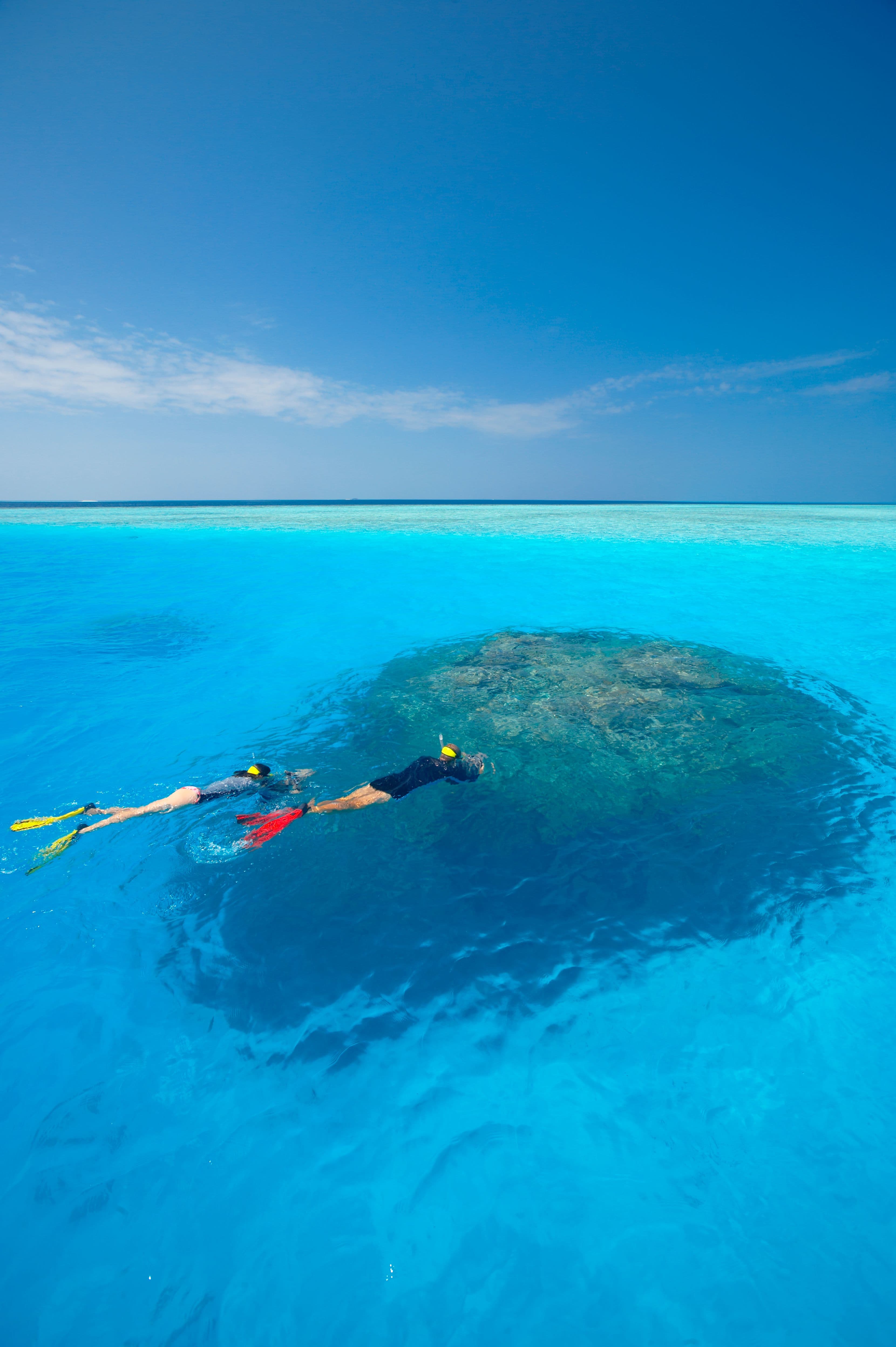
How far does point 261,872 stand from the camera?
7.80 meters

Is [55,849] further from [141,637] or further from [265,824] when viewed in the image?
[141,637]

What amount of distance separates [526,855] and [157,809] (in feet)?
20.9

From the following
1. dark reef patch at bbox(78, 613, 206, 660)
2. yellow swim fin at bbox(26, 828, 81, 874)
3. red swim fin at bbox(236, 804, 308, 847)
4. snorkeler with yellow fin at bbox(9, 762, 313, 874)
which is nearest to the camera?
yellow swim fin at bbox(26, 828, 81, 874)

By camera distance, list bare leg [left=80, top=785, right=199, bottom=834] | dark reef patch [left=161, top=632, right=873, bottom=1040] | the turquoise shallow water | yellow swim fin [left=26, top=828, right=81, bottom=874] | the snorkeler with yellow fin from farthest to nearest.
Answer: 1. bare leg [left=80, top=785, right=199, bottom=834]
2. the snorkeler with yellow fin
3. yellow swim fin [left=26, top=828, right=81, bottom=874]
4. dark reef patch [left=161, top=632, right=873, bottom=1040]
5. the turquoise shallow water

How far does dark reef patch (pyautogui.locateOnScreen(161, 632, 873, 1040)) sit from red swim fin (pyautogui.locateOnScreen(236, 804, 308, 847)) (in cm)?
19

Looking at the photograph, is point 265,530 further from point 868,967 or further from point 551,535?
point 868,967

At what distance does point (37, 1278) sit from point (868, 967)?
8787mm

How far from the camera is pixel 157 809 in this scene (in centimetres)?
909

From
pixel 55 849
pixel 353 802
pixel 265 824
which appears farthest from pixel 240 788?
pixel 55 849

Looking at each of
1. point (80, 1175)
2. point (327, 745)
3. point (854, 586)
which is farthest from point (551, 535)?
point (80, 1175)

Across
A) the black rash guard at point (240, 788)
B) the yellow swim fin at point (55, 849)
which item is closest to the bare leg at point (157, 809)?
the black rash guard at point (240, 788)

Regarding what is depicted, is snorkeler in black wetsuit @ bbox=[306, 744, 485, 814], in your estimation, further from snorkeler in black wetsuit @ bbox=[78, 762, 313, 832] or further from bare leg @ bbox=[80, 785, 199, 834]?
bare leg @ bbox=[80, 785, 199, 834]

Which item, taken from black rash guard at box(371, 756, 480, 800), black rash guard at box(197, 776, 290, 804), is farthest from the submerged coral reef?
black rash guard at box(197, 776, 290, 804)

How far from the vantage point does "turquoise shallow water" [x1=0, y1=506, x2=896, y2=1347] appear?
4.09 meters
